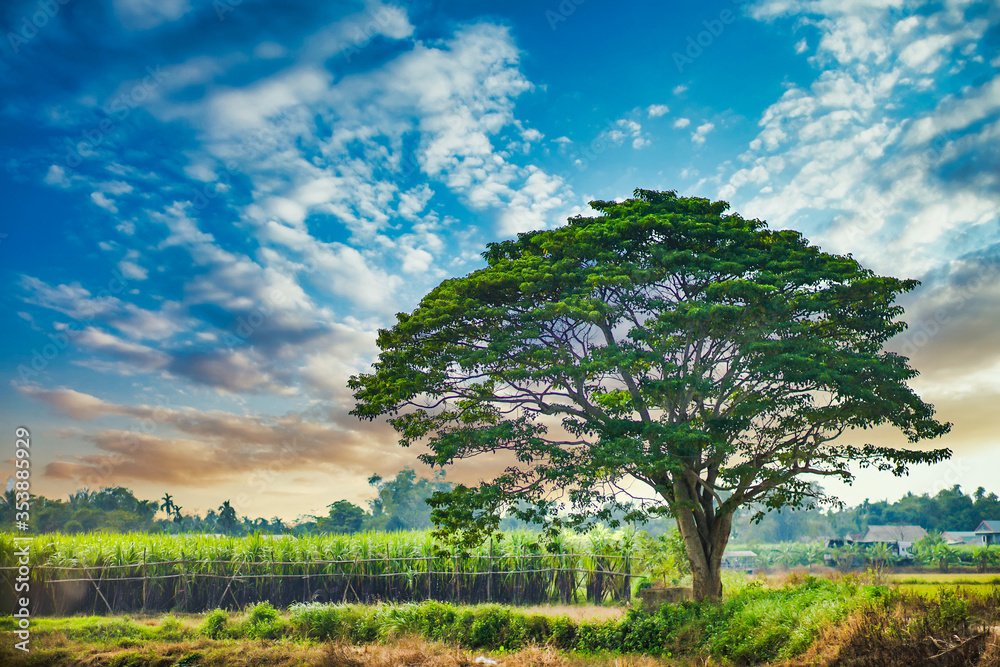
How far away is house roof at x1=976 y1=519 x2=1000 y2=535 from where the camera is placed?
209 ft

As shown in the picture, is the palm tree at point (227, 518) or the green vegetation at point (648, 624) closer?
the green vegetation at point (648, 624)

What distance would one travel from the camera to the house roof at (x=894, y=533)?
6662cm

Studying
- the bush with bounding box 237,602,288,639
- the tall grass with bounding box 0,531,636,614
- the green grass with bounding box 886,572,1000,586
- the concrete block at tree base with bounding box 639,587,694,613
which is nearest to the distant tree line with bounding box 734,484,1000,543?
the green grass with bounding box 886,572,1000,586

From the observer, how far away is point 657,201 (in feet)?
52.2

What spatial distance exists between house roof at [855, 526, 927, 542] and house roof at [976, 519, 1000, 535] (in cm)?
484

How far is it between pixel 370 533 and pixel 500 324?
12.6m

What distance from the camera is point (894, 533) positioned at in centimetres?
6788

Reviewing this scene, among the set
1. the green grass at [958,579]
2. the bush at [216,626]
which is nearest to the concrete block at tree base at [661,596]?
the green grass at [958,579]

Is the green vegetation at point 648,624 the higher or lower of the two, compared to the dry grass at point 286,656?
higher

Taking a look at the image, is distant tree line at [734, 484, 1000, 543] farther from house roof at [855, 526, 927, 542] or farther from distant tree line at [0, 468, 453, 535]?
distant tree line at [0, 468, 453, 535]

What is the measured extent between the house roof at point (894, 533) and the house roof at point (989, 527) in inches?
191

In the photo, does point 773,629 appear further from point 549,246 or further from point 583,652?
point 549,246

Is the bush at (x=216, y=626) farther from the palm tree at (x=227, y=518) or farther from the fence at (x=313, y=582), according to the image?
the palm tree at (x=227, y=518)

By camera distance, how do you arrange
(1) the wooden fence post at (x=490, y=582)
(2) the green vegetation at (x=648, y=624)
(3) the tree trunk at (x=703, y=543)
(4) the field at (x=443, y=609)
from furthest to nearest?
(1) the wooden fence post at (x=490, y=582)
(3) the tree trunk at (x=703, y=543)
(2) the green vegetation at (x=648, y=624)
(4) the field at (x=443, y=609)
